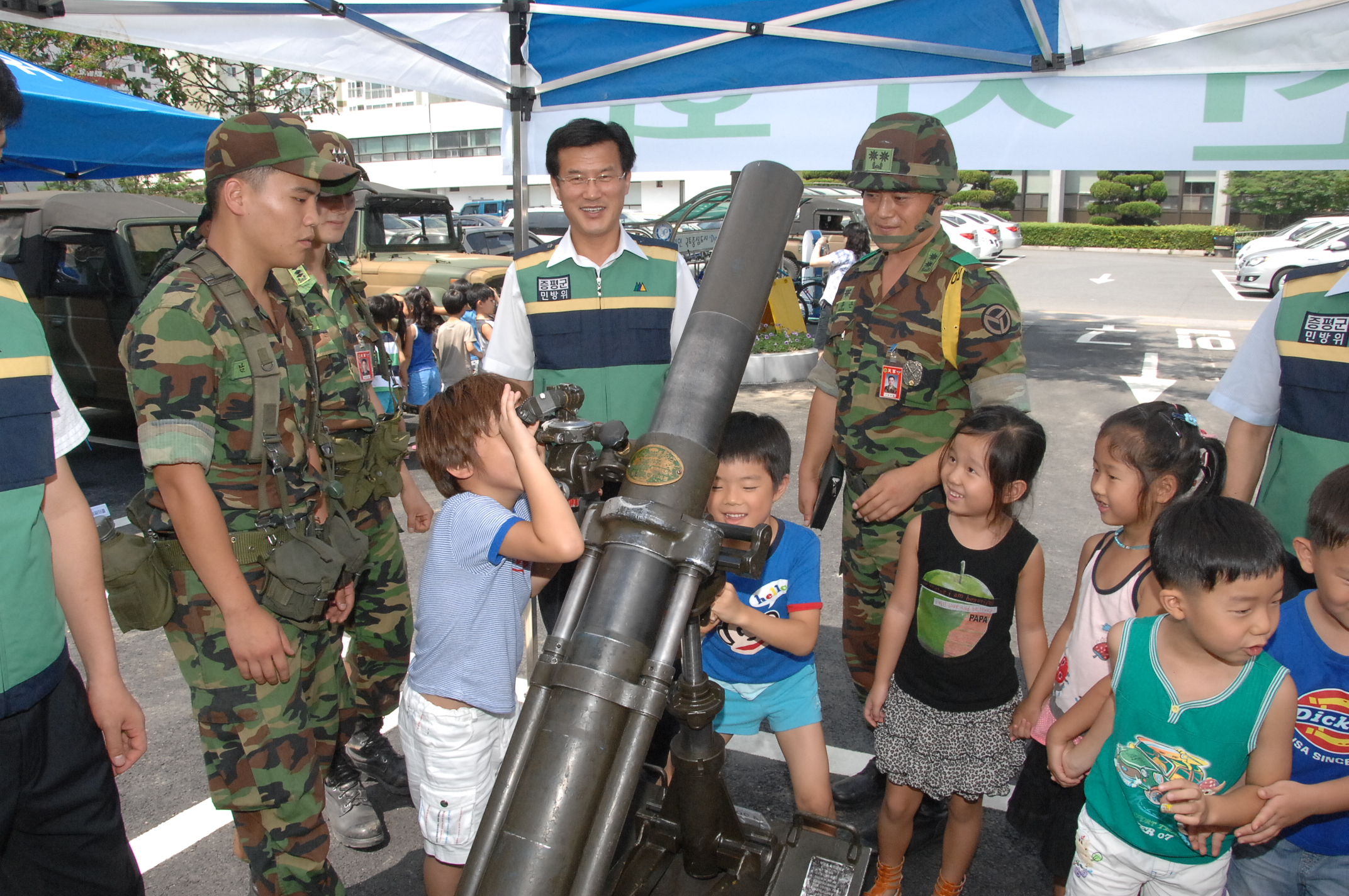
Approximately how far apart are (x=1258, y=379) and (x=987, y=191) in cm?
3848

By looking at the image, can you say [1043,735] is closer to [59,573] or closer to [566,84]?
[59,573]

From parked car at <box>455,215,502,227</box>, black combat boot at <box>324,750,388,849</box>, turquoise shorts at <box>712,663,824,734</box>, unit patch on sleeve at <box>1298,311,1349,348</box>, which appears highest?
parked car at <box>455,215,502,227</box>

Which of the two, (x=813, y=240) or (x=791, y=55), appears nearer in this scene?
(x=791, y=55)

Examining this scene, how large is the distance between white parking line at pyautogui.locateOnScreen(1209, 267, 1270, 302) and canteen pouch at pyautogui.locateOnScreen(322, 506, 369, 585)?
1994 centimetres

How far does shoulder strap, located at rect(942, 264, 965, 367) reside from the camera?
2783 millimetres

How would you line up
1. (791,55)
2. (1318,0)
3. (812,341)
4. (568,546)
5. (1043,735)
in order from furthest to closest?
(812,341) → (791,55) → (1318,0) → (1043,735) → (568,546)

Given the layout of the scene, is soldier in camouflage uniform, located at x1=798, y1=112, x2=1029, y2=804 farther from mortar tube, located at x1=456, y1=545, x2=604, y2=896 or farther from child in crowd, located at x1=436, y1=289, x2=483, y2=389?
child in crowd, located at x1=436, y1=289, x2=483, y2=389

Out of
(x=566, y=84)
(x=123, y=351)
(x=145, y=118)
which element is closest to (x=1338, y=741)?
(x=123, y=351)

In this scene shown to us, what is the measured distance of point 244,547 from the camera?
2355mm

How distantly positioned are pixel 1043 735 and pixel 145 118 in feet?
26.5

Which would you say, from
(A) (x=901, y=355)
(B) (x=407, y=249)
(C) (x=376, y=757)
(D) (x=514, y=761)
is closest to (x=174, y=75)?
(B) (x=407, y=249)

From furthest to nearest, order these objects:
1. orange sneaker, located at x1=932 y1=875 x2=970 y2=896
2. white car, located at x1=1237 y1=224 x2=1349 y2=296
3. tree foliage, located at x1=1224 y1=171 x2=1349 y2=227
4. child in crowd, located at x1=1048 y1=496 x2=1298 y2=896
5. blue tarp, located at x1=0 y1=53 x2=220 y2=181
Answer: tree foliage, located at x1=1224 y1=171 x2=1349 y2=227, white car, located at x1=1237 y1=224 x2=1349 y2=296, blue tarp, located at x1=0 y1=53 x2=220 y2=181, orange sneaker, located at x1=932 y1=875 x2=970 y2=896, child in crowd, located at x1=1048 y1=496 x2=1298 y2=896

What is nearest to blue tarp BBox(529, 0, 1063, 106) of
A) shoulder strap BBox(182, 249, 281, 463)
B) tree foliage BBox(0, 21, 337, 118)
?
shoulder strap BBox(182, 249, 281, 463)

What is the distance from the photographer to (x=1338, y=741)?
2.02 metres
